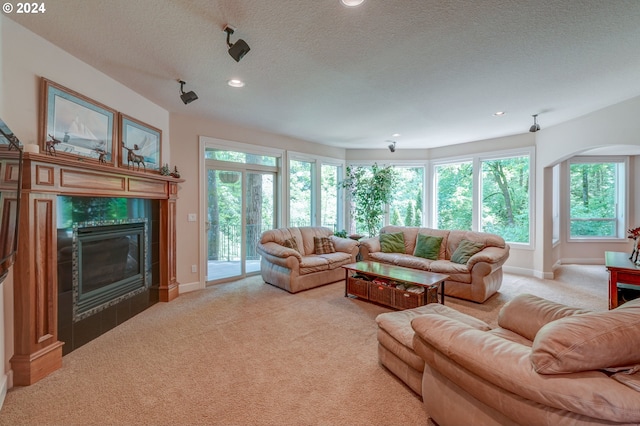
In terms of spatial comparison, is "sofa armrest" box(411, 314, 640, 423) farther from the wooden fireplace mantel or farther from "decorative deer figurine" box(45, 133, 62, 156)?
"decorative deer figurine" box(45, 133, 62, 156)

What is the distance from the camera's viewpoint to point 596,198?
20.6 feet

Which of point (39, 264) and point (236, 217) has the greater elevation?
point (236, 217)

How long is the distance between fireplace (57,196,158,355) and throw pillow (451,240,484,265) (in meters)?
4.39

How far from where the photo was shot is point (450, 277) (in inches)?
155

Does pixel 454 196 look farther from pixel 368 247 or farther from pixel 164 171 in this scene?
pixel 164 171

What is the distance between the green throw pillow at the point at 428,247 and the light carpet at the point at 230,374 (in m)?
1.15

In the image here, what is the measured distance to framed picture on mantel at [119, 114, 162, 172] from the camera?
321 centimetres

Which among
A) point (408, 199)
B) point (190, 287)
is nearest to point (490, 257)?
point (408, 199)

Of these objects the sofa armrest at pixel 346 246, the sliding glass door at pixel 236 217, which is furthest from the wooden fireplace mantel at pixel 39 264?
the sofa armrest at pixel 346 246

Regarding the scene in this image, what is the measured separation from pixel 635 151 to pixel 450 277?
544 centimetres

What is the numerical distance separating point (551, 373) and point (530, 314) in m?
0.90

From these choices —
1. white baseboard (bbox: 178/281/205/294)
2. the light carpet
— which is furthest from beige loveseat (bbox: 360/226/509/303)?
white baseboard (bbox: 178/281/205/294)

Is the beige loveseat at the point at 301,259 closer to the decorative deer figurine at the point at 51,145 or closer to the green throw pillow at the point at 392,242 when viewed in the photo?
the green throw pillow at the point at 392,242

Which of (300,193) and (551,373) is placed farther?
(300,193)
